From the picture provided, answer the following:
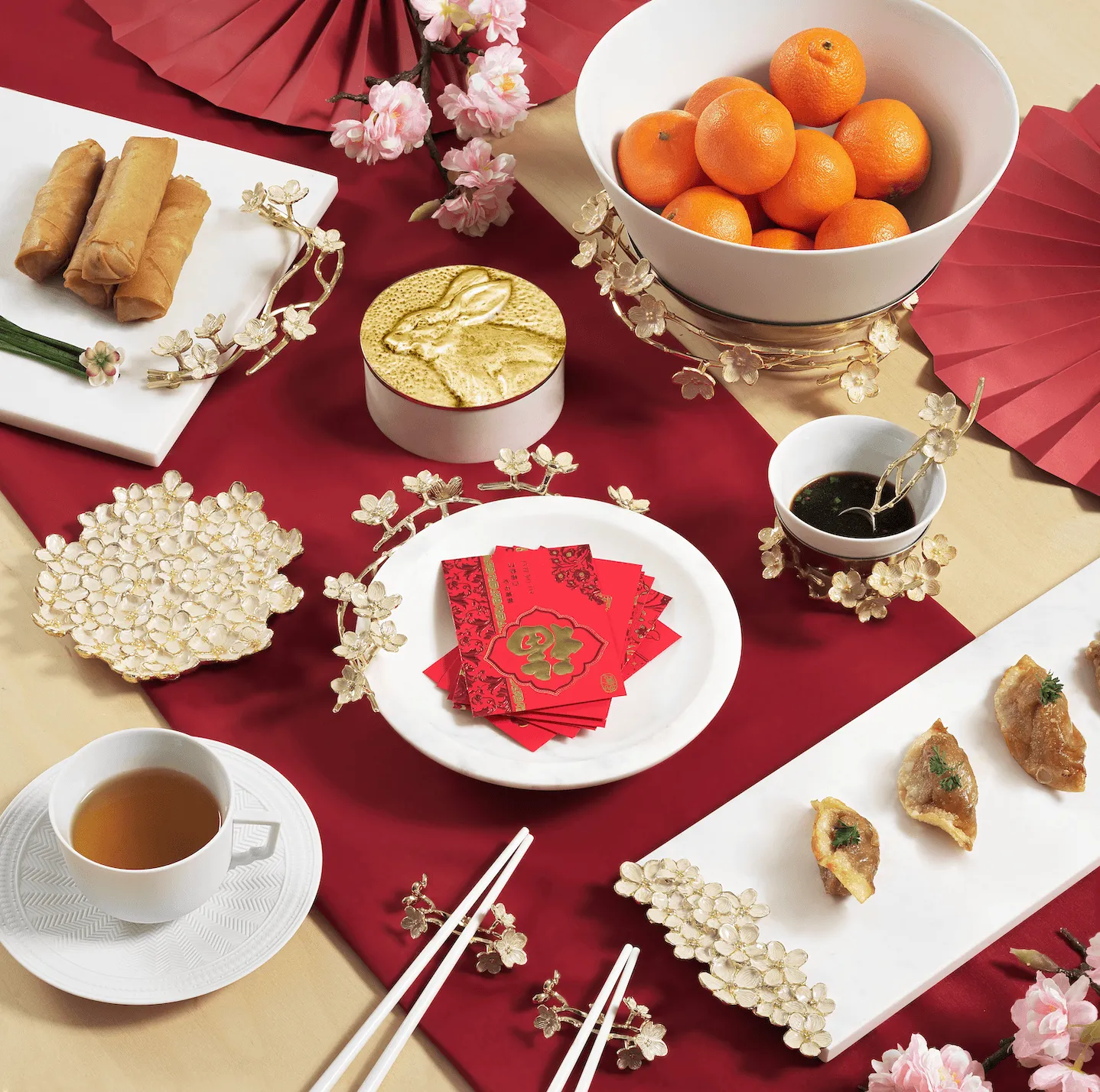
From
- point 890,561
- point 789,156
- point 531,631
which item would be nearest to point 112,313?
point 531,631

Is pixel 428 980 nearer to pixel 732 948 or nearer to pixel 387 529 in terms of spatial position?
pixel 732 948

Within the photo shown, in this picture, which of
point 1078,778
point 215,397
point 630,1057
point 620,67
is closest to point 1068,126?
point 620,67

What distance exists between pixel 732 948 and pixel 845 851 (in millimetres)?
109

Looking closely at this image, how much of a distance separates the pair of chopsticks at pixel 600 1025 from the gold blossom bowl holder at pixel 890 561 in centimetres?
33

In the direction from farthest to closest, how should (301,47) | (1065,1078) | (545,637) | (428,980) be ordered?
1. (301,47)
2. (545,637)
3. (428,980)
4. (1065,1078)

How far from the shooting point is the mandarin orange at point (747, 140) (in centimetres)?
97

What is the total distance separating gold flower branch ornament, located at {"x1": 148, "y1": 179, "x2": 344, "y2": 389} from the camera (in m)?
1.07

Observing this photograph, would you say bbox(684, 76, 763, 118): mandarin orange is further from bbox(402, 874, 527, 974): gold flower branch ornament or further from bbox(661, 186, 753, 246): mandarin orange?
bbox(402, 874, 527, 974): gold flower branch ornament

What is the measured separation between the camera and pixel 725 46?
1.12 meters

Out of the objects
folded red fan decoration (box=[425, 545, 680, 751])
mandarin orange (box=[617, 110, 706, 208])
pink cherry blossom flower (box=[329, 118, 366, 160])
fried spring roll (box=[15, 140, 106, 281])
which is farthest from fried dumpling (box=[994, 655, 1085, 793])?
fried spring roll (box=[15, 140, 106, 281])

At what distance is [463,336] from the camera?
1038mm

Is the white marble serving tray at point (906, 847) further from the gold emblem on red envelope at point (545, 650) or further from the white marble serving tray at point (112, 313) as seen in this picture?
the white marble serving tray at point (112, 313)

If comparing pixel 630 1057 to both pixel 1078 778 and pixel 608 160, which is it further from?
pixel 608 160

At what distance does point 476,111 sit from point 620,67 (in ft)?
0.52
